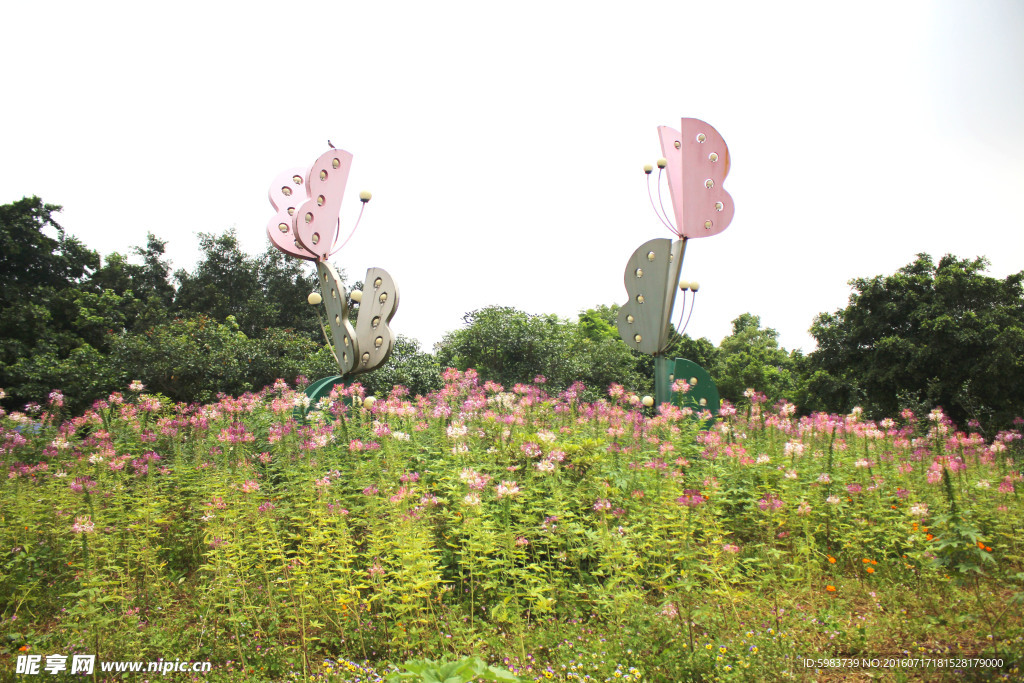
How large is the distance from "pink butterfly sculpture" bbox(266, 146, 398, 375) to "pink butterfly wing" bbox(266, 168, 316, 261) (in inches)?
0.7

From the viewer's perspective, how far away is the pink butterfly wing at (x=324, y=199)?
8.50 meters

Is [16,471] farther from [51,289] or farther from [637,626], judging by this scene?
[51,289]

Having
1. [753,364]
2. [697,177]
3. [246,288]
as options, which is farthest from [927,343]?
[246,288]

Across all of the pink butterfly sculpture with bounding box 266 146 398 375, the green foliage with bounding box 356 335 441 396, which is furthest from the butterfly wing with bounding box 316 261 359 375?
the green foliage with bounding box 356 335 441 396

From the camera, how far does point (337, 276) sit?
8.62m

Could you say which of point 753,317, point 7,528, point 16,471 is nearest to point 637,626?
point 7,528

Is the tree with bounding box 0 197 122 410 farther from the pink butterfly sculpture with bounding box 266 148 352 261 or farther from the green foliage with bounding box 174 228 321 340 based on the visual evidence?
the pink butterfly sculpture with bounding box 266 148 352 261

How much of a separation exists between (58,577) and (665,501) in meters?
3.98

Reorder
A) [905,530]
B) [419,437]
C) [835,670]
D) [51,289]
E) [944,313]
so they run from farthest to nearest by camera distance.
A: [51,289] → [944,313] → [419,437] → [905,530] → [835,670]

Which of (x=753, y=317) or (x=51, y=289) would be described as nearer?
(x=51, y=289)

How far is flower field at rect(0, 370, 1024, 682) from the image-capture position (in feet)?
10.8

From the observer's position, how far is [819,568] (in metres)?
4.18

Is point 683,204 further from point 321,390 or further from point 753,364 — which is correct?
point 753,364

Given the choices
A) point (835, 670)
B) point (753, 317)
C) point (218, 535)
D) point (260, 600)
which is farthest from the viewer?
point (753, 317)
